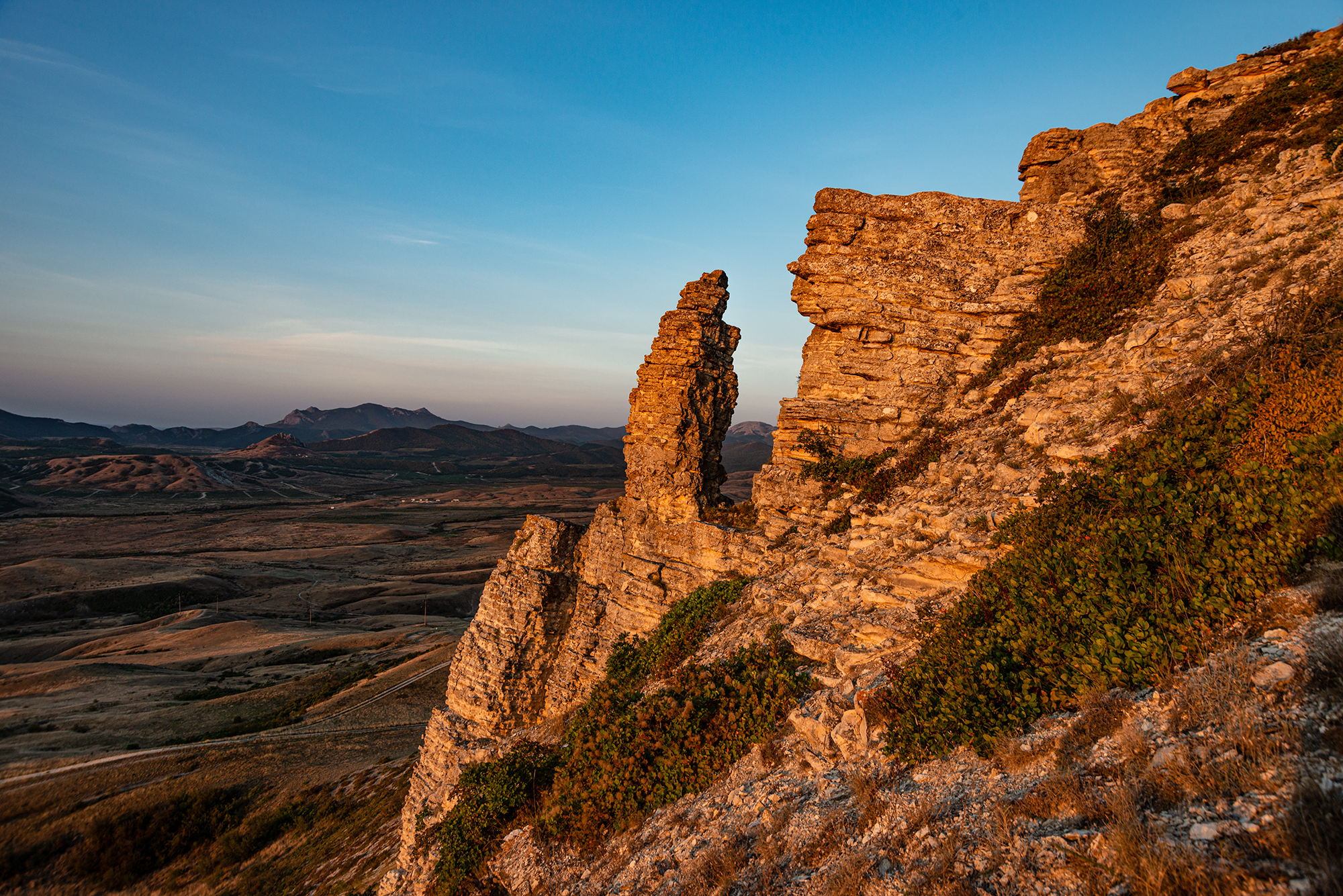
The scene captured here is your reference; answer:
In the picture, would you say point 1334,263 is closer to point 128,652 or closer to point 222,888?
point 222,888

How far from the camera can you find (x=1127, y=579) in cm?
653

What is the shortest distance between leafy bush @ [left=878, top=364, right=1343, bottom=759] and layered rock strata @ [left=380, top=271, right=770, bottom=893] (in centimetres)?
1031

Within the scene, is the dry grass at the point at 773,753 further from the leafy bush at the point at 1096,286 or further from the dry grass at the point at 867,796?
the leafy bush at the point at 1096,286

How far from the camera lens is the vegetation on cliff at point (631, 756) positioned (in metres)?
9.53

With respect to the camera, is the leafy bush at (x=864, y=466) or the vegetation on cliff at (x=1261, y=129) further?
the leafy bush at (x=864, y=466)

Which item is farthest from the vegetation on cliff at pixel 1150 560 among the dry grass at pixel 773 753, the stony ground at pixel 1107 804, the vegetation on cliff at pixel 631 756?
the vegetation on cliff at pixel 631 756

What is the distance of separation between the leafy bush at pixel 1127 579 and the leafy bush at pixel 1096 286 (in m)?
5.99

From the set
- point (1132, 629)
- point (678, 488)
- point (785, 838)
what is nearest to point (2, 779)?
point (678, 488)

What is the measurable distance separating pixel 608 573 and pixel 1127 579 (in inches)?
616

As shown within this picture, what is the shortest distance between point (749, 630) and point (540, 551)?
10.9 metres

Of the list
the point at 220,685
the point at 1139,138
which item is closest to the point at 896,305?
the point at 1139,138

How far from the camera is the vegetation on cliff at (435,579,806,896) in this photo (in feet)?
31.3

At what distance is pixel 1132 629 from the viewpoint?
5.91 metres

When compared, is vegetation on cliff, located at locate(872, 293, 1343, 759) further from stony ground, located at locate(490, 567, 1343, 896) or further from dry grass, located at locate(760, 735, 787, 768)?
dry grass, located at locate(760, 735, 787, 768)
